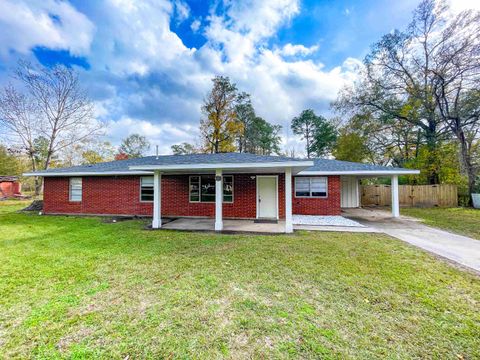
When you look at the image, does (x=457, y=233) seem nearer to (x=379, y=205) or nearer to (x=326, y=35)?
(x=379, y=205)

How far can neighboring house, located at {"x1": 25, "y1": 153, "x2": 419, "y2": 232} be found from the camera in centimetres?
1037

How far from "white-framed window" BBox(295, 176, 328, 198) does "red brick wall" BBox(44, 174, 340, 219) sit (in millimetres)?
251

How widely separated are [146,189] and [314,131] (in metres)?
23.4

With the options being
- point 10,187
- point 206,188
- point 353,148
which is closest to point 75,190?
point 206,188

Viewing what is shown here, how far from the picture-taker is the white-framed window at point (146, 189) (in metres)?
11.2

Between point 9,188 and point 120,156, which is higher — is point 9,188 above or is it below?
below

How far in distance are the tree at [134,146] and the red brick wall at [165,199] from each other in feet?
80.0

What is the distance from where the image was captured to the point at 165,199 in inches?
437

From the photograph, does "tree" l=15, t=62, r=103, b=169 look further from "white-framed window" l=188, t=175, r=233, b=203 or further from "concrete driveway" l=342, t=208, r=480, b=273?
"concrete driveway" l=342, t=208, r=480, b=273

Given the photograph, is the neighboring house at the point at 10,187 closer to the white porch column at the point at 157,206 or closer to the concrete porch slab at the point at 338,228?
the white porch column at the point at 157,206

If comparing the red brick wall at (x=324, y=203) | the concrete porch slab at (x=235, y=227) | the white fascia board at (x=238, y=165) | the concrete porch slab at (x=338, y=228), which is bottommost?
the concrete porch slab at (x=338, y=228)

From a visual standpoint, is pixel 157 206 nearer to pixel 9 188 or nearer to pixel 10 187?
pixel 9 188

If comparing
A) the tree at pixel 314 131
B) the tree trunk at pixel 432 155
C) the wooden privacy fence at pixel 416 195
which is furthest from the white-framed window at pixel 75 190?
the tree at pixel 314 131

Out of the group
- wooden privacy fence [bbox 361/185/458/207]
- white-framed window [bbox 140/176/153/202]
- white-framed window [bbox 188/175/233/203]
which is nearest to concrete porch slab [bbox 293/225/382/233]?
white-framed window [bbox 188/175/233/203]
